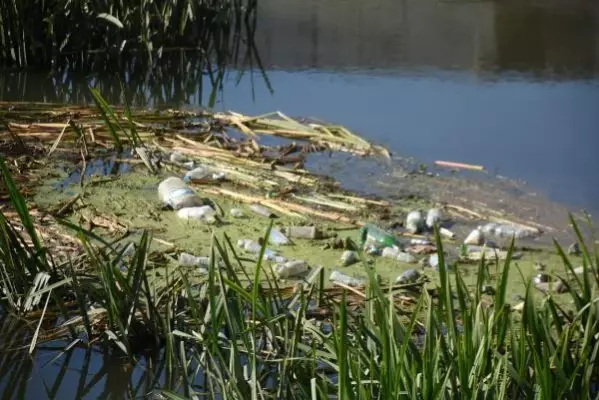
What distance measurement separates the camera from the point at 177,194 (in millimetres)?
4379

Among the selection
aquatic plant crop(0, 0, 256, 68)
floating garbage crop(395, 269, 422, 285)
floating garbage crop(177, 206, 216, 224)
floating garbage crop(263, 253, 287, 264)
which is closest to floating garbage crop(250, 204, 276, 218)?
floating garbage crop(177, 206, 216, 224)

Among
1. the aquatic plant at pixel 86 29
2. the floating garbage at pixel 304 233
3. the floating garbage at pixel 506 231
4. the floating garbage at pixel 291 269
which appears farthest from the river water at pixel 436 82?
the floating garbage at pixel 291 269

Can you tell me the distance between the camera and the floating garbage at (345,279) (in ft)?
11.6

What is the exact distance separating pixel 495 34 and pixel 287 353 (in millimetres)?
6355

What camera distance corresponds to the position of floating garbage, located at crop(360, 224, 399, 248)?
13.0 feet

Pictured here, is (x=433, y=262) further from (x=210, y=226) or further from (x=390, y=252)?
(x=210, y=226)

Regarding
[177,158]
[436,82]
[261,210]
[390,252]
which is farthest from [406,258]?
[436,82]

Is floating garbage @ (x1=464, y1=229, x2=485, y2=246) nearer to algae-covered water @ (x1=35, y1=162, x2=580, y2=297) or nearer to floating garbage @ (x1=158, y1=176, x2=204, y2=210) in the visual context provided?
algae-covered water @ (x1=35, y1=162, x2=580, y2=297)

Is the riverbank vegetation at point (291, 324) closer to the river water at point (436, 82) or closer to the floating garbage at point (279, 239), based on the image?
the floating garbage at point (279, 239)

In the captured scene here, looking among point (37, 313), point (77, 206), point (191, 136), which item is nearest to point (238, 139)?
point (191, 136)

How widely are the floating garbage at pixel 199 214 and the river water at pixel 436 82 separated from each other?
82cm

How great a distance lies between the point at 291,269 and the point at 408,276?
0.40m

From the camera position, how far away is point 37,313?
3.17 metres

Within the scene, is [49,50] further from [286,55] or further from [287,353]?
[287,353]
